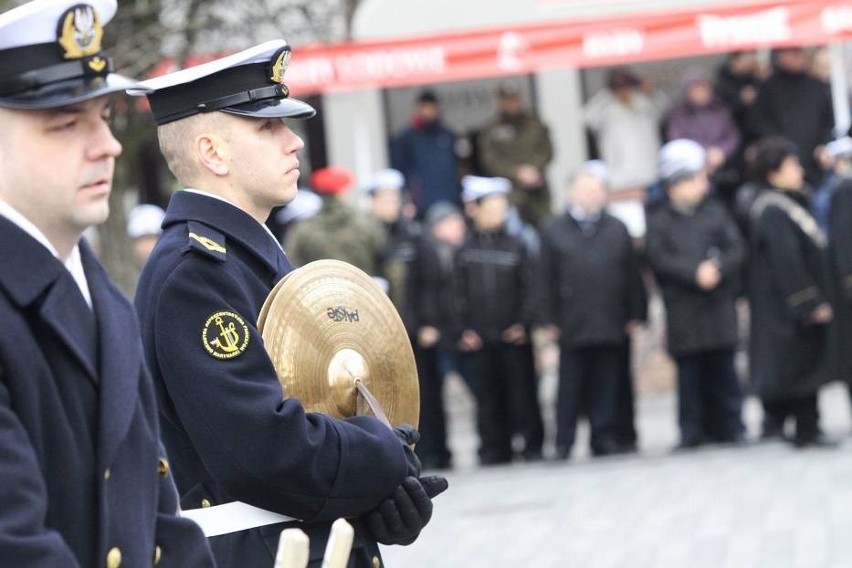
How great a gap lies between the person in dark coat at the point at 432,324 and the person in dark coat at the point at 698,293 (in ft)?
5.32

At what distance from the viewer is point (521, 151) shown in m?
17.3

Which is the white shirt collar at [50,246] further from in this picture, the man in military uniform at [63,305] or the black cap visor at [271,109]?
the black cap visor at [271,109]

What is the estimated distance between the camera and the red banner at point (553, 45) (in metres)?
15.2

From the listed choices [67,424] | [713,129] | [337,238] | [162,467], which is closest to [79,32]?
[67,424]

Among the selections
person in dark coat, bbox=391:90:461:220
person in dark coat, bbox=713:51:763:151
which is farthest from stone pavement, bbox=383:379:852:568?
person in dark coat, bbox=391:90:461:220

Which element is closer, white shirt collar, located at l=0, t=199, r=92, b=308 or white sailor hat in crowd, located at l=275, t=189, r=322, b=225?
white shirt collar, located at l=0, t=199, r=92, b=308

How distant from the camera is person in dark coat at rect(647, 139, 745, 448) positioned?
13.0 m

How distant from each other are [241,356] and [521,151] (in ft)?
44.9

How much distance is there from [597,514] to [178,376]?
7196 millimetres

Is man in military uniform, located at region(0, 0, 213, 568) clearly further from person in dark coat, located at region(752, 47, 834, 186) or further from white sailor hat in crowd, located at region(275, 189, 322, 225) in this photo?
person in dark coat, located at region(752, 47, 834, 186)

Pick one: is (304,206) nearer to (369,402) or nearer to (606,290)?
(606,290)

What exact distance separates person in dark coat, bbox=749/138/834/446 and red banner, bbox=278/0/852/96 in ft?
8.13

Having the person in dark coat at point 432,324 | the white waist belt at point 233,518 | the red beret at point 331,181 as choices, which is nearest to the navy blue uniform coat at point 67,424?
the white waist belt at point 233,518

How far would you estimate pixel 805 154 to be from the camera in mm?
16312
